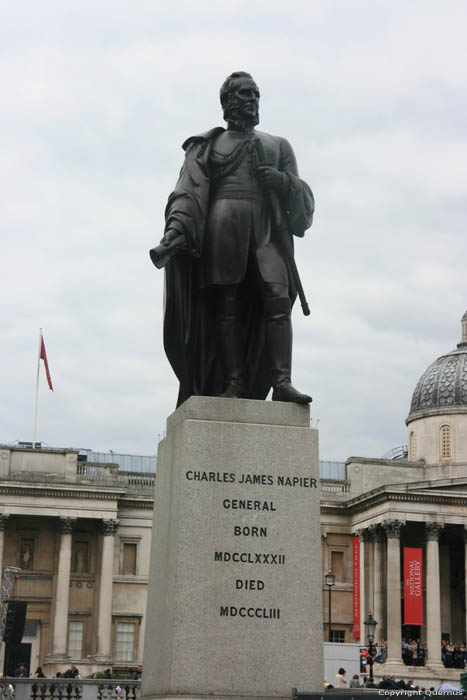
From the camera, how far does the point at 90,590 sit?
7256 centimetres

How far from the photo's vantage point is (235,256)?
10617 millimetres

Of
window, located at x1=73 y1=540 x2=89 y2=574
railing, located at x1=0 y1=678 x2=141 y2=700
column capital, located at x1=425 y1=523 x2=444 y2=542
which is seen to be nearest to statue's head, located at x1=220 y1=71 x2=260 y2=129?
railing, located at x1=0 y1=678 x2=141 y2=700

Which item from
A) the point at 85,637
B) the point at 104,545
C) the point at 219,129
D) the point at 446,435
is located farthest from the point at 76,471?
the point at 219,129

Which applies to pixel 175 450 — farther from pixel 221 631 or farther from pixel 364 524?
pixel 364 524

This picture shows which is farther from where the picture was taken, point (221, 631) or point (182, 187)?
point (182, 187)

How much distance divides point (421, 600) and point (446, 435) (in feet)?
46.3

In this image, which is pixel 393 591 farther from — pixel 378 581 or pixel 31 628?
pixel 31 628

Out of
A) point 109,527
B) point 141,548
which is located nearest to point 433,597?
point 141,548

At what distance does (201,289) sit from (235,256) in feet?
1.53

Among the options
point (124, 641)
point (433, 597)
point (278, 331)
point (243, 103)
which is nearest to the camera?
point (278, 331)

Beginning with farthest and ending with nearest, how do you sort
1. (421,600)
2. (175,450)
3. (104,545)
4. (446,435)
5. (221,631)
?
(446,435) < (104,545) < (421,600) < (175,450) < (221,631)

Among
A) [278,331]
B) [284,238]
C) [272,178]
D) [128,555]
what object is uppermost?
[128,555]

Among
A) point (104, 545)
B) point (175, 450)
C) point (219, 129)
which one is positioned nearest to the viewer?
point (175, 450)

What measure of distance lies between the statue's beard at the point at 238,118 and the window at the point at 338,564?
66924 millimetres
